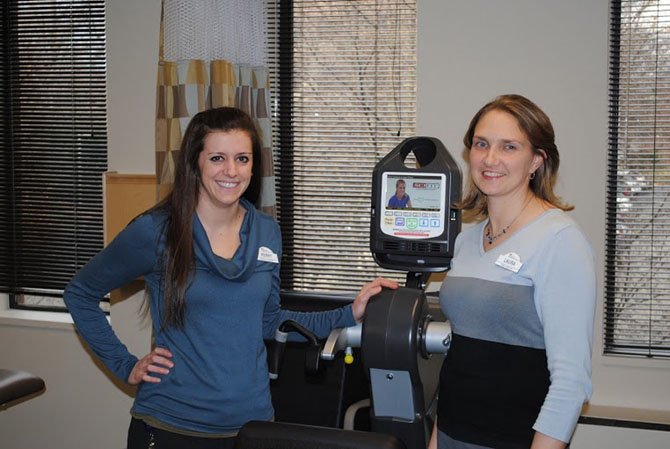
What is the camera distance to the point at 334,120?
144 inches

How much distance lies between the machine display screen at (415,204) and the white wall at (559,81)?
1406 mm

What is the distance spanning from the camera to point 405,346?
1694 millimetres

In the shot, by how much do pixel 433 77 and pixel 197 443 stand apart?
2.00 m

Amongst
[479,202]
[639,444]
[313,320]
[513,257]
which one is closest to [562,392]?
[513,257]

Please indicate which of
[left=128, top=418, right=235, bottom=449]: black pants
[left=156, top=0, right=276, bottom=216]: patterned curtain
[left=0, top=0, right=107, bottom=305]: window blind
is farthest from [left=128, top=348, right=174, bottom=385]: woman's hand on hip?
[left=0, top=0, right=107, bottom=305]: window blind

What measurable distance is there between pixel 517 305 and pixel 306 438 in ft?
1.67

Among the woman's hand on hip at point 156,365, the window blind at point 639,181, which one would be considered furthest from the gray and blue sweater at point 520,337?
the window blind at point 639,181

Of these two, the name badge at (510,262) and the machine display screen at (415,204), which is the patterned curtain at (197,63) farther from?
the name badge at (510,262)

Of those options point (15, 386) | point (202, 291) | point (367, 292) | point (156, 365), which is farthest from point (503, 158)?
point (15, 386)

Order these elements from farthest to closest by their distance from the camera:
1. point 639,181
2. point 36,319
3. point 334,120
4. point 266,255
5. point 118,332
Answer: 1. point 36,319
2. point 118,332
3. point 334,120
4. point 639,181
5. point 266,255

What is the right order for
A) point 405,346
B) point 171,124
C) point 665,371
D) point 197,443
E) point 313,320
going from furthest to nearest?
1. point 665,371
2. point 171,124
3. point 313,320
4. point 197,443
5. point 405,346

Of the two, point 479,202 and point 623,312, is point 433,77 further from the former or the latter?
point 479,202

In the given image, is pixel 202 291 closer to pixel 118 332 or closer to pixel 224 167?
pixel 224 167

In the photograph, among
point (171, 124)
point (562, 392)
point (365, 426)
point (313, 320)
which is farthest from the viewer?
point (171, 124)
